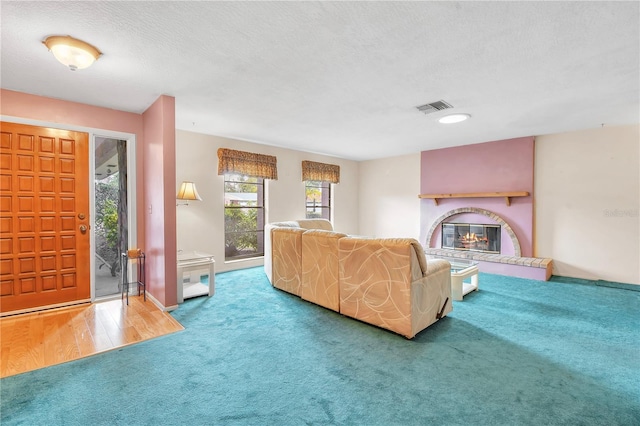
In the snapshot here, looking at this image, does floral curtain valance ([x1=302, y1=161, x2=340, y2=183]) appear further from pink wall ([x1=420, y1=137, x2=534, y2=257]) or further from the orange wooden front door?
the orange wooden front door

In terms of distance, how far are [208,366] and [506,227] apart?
5.14 metres

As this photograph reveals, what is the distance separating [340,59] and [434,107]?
1630 millimetres

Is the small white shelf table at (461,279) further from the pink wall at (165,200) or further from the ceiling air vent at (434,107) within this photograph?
the pink wall at (165,200)

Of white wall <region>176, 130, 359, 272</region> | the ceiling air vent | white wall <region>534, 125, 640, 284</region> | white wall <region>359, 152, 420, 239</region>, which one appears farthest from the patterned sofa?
white wall <region>359, 152, 420, 239</region>

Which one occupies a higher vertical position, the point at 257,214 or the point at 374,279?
the point at 257,214

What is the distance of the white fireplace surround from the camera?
495 centimetres

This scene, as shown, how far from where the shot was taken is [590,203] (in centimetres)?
440

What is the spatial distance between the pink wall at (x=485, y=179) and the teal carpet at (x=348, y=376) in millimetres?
2255

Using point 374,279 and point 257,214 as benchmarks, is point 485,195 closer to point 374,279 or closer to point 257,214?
point 374,279

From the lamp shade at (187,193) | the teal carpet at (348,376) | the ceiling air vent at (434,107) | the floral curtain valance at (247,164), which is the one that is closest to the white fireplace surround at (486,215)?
the teal carpet at (348,376)

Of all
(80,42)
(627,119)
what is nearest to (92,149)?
(80,42)

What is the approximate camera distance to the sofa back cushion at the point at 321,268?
3.00 metres

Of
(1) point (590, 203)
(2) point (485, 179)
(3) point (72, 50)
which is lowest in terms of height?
(1) point (590, 203)

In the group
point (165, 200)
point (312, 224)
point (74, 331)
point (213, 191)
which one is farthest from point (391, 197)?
point (74, 331)
